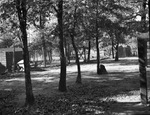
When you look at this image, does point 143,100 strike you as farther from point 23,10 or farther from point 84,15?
point 84,15

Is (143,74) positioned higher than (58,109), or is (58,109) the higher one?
(143,74)

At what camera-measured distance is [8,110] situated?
8062 millimetres

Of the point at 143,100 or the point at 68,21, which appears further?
the point at 68,21

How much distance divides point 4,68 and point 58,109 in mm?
21129

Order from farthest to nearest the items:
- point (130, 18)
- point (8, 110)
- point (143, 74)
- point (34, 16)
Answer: point (34, 16), point (8, 110), point (130, 18), point (143, 74)

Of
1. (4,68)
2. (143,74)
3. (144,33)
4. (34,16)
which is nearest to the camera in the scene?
(144,33)

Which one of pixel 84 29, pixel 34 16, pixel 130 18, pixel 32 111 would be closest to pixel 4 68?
pixel 84 29

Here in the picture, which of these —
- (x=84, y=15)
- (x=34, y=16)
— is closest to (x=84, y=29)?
(x=84, y=15)

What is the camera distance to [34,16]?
31.0ft

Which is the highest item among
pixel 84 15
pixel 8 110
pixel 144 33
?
pixel 84 15

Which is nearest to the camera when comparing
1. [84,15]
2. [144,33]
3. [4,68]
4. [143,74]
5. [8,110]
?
[144,33]

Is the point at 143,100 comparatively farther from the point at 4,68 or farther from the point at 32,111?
the point at 4,68

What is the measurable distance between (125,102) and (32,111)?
3585 millimetres

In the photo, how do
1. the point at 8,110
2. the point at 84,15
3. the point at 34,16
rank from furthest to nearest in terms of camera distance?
the point at 84,15
the point at 34,16
the point at 8,110
